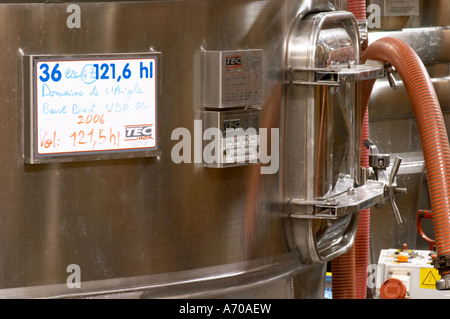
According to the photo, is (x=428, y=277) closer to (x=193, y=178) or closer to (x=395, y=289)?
→ (x=395, y=289)

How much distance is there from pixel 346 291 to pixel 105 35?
1.86m

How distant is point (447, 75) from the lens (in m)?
6.02

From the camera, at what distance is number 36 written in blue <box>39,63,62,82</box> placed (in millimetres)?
3068

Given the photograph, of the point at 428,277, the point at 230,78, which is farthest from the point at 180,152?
the point at 428,277

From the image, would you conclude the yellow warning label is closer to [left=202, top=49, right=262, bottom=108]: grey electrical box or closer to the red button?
the red button

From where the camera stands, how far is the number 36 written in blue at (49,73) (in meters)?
3.07

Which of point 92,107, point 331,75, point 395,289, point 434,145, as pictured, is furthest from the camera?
point 395,289

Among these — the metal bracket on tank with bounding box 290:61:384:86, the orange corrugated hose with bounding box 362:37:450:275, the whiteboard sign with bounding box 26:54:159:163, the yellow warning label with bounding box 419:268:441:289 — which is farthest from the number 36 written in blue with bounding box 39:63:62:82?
the yellow warning label with bounding box 419:268:441:289

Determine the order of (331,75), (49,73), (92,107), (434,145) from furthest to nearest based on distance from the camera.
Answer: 1. (434,145)
2. (331,75)
3. (92,107)
4. (49,73)

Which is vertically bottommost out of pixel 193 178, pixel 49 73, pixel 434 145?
pixel 193 178

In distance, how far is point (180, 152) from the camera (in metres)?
3.37

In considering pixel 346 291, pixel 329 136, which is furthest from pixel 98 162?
pixel 346 291

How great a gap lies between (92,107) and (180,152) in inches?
14.4

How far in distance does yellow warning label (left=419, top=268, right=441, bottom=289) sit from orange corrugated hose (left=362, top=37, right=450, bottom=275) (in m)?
1.19
